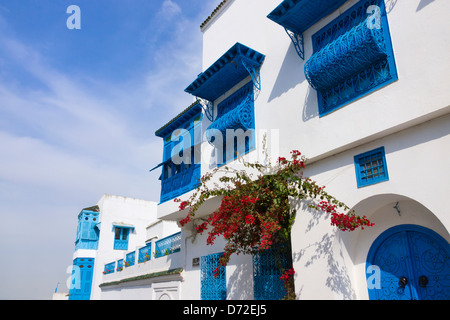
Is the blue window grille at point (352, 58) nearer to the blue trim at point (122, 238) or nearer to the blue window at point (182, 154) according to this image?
the blue window at point (182, 154)

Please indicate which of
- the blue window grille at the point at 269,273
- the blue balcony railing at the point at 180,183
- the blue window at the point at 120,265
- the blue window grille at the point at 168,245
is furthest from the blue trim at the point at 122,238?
the blue window grille at the point at 269,273

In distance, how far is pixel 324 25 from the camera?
6.91 meters

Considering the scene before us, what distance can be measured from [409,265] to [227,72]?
5634mm

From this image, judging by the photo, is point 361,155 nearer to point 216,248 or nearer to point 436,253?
point 436,253

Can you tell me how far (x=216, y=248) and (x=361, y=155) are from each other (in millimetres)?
5131

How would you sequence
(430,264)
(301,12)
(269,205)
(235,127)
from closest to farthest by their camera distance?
(430,264) < (269,205) < (301,12) < (235,127)

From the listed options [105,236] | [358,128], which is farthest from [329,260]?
[105,236]

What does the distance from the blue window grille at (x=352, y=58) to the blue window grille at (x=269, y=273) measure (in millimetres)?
2913

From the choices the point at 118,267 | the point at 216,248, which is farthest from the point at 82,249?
the point at 216,248

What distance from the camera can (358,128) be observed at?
579 centimetres

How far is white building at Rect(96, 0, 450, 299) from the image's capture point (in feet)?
16.5

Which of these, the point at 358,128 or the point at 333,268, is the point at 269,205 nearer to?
the point at 333,268

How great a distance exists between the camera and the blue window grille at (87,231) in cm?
2059
